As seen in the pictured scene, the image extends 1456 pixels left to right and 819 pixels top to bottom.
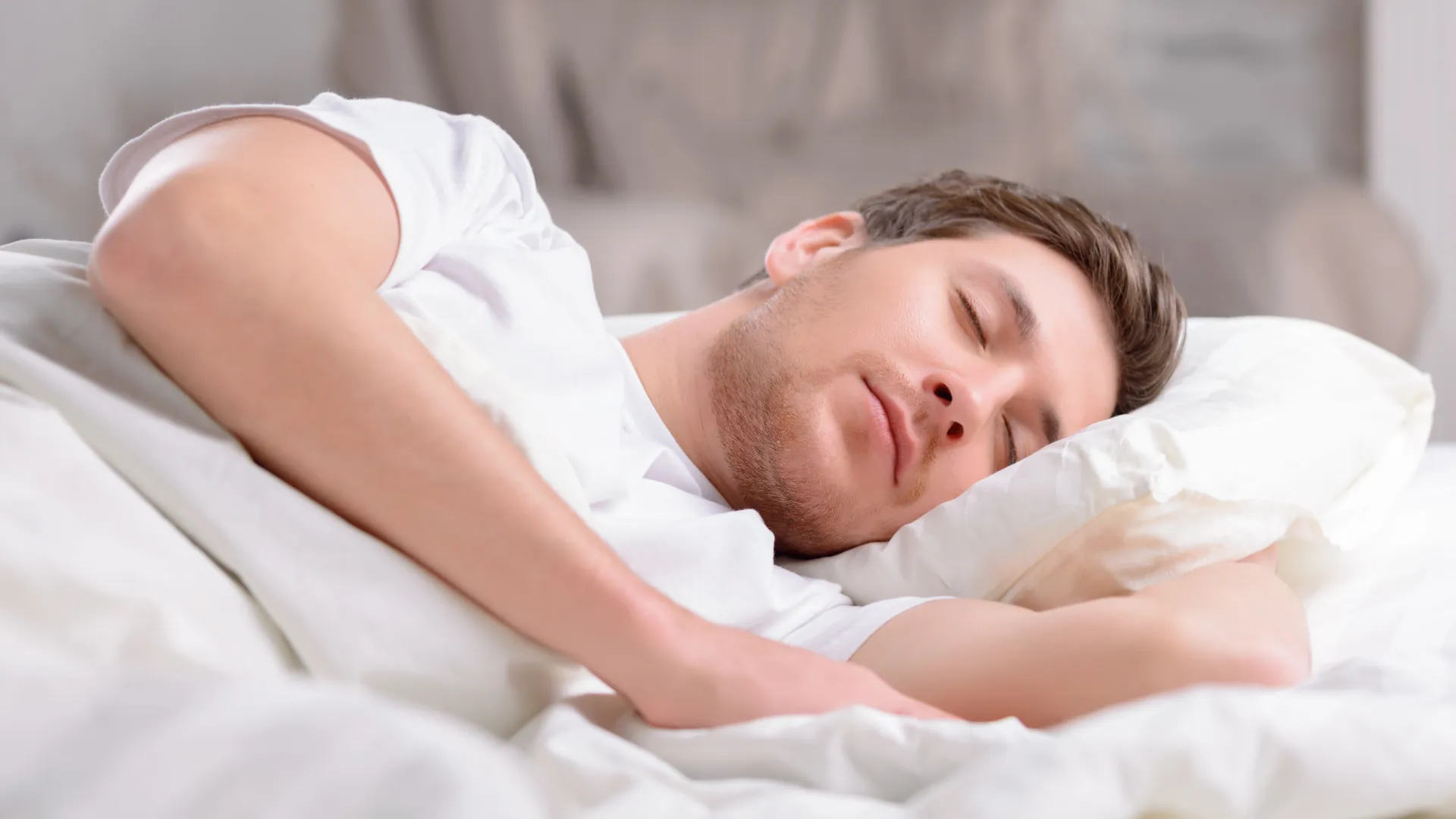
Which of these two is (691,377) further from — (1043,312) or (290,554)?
(290,554)

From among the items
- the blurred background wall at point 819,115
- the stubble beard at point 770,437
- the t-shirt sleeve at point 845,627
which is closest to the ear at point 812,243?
the stubble beard at point 770,437

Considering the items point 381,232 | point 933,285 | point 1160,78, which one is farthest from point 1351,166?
point 381,232

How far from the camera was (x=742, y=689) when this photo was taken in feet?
2.02

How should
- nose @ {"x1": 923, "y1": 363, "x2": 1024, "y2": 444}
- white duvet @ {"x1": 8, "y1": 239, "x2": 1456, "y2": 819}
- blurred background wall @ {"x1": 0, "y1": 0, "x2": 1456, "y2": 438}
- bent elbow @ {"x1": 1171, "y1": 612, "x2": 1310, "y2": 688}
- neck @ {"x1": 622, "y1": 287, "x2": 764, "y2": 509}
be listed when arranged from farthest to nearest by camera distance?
blurred background wall @ {"x1": 0, "y1": 0, "x2": 1456, "y2": 438} < neck @ {"x1": 622, "y1": 287, "x2": 764, "y2": 509} < nose @ {"x1": 923, "y1": 363, "x2": 1024, "y2": 444} < bent elbow @ {"x1": 1171, "y1": 612, "x2": 1310, "y2": 688} < white duvet @ {"x1": 8, "y1": 239, "x2": 1456, "y2": 819}

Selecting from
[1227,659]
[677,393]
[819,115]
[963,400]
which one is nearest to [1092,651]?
[1227,659]

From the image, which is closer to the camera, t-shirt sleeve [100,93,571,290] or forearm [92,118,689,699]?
forearm [92,118,689,699]

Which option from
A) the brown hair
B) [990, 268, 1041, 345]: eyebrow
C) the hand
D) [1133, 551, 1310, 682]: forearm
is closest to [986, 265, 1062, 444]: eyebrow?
[990, 268, 1041, 345]: eyebrow

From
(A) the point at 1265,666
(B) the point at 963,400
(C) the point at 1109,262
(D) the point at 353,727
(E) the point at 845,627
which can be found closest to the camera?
(D) the point at 353,727

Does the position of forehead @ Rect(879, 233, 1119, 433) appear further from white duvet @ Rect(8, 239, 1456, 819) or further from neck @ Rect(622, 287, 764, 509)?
white duvet @ Rect(8, 239, 1456, 819)

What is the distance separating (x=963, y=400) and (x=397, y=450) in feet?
1.71

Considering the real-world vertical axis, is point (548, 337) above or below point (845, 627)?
above

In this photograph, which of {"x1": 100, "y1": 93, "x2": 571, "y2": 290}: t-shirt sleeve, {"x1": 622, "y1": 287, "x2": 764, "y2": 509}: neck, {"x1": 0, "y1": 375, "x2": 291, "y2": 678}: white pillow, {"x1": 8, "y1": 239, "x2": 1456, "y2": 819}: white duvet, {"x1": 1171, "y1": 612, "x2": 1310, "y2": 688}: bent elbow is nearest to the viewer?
{"x1": 8, "y1": 239, "x2": 1456, "y2": 819}: white duvet

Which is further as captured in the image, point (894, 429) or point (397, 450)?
point (894, 429)

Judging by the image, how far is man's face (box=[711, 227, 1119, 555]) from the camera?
99 centimetres
